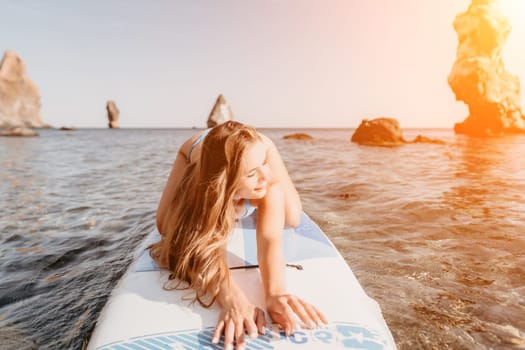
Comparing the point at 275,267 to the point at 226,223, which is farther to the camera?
the point at 226,223

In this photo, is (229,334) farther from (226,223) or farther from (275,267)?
(226,223)

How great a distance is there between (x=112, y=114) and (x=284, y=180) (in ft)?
383

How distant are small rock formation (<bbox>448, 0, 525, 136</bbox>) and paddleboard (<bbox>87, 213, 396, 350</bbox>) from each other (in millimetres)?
45475

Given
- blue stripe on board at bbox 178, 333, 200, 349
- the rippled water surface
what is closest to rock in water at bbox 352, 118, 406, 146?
the rippled water surface

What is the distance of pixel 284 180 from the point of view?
2.49 meters

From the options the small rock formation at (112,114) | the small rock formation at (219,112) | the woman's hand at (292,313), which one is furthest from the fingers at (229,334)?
the small rock formation at (112,114)

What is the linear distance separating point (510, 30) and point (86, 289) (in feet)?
178

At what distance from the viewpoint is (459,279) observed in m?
3.04

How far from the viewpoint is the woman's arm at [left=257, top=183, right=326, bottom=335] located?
1.68 m

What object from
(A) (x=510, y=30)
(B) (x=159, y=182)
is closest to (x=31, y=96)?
(B) (x=159, y=182)

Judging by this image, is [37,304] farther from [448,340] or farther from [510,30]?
[510,30]

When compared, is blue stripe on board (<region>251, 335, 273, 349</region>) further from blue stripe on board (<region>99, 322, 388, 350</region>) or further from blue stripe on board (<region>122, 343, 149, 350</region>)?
blue stripe on board (<region>122, 343, 149, 350</region>)

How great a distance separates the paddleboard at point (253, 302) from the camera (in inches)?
60.6

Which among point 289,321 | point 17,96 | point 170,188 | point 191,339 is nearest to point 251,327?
point 289,321
